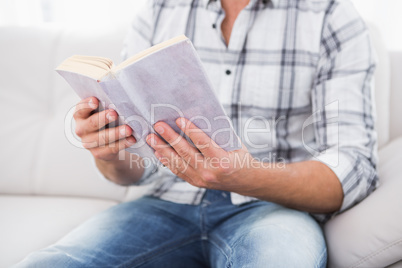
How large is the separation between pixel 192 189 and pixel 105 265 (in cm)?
28

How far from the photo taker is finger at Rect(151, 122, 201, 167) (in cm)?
60

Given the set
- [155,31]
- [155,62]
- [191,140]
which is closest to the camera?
[155,62]

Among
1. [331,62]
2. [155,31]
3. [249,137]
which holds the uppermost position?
[155,31]

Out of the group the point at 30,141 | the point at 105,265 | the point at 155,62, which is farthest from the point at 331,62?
the point at 30,141

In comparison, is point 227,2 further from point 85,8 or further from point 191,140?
point 85,8

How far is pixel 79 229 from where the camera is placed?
0.86 m

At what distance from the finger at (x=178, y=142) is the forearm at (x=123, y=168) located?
273 millimetres

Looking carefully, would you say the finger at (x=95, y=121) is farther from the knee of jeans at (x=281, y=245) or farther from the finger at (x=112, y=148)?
the knee of jeans at (x=281, y=245)

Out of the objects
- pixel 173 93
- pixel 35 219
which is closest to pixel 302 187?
pixel 173 93

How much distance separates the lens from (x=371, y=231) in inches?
28.8

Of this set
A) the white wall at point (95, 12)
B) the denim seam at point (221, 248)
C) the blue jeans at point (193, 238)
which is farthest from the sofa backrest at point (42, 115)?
the denim seam at point (221, 248)

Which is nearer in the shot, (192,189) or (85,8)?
(192,189)

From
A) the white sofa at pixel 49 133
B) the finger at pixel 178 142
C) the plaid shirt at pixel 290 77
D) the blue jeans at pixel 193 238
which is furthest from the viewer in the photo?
the white sofa at pixel 49 133

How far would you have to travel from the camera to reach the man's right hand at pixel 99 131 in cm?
65
